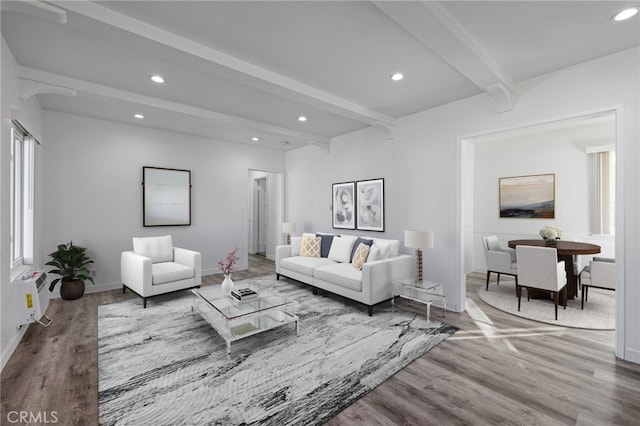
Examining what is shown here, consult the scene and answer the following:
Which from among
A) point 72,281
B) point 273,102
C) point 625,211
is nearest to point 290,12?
point 273,102

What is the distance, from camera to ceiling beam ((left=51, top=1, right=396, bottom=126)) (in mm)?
2102

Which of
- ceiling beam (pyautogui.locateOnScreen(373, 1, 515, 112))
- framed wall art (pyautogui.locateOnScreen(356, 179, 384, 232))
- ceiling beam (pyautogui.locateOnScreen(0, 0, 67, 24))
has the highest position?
ceiling beam (pyautogui.locateOnScreen(373, 1, 515, 112))

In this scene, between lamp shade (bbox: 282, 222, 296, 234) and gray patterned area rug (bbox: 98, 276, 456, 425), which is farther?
lamp shade (bbox: 282, 222, 296, 234)

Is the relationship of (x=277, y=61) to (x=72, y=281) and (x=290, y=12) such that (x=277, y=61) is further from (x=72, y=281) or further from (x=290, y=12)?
(x=72, y=281)

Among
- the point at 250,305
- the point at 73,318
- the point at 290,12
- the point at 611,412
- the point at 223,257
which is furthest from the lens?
the point at 223,257

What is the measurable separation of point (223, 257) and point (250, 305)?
10.8ft

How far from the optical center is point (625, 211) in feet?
8.65

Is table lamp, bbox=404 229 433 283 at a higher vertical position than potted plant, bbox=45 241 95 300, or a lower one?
higher

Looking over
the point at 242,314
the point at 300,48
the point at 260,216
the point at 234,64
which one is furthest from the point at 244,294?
the point at 260,216

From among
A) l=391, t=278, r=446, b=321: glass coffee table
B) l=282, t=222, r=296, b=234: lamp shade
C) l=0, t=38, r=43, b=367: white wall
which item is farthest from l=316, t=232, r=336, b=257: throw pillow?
l=0, t=38, r=43, b=367: white wall

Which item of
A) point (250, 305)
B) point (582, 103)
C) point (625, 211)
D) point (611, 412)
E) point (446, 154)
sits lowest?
point (611, 412)

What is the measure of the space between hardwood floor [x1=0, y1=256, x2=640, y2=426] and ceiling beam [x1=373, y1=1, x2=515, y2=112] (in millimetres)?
2640

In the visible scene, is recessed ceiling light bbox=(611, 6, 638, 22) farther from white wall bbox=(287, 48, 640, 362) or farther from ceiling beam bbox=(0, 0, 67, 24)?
ceiling beam bbox=(0, 0, 67, 24)

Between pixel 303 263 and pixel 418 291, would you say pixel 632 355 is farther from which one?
pixel 303 263
